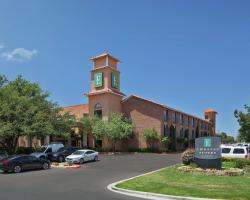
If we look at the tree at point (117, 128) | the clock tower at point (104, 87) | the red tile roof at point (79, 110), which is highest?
the clock tower at point (104, 87)

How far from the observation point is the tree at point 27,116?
40.9 m

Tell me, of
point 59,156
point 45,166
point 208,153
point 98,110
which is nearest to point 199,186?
point 208,153

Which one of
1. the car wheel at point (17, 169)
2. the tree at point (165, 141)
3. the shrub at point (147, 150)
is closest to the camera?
the car wheel at point (17, 169)

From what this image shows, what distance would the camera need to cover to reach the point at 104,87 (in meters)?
58.5

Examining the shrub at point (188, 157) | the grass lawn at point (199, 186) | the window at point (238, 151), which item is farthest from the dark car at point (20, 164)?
the window at point (238, 151)

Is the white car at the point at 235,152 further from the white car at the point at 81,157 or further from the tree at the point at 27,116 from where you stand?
the tree at the point at 27,116

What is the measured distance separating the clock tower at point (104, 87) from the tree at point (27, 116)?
9.66 m

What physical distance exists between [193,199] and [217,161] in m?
10.1

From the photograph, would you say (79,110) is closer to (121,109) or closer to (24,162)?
(121,109)

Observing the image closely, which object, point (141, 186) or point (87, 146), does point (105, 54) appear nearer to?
point (87, 146)

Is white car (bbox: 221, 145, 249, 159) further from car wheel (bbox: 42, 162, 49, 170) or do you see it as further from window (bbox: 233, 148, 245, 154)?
car wheel (bbox: 42, 162, 49, 170)

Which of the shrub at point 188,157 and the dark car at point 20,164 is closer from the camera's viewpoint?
the shrub at point 188,157

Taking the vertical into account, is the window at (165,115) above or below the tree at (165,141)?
above

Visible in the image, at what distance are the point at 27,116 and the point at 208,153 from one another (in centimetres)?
2518
